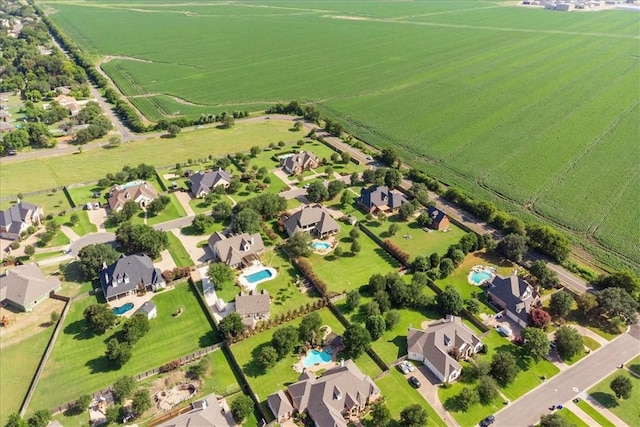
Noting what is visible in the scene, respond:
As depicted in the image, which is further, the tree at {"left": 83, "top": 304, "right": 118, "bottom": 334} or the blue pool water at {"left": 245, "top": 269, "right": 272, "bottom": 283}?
the blue pool water at {"left": 245, "top": 269, "right": 272, "bottom": 283}

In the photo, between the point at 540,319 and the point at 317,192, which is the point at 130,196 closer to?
the point at 317,192

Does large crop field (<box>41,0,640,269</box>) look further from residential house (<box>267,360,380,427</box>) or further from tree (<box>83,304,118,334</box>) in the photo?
tree (<box>83,304,118,334</box>)

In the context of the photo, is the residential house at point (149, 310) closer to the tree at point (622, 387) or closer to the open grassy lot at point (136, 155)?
the open grassy lot at point (136, 155)

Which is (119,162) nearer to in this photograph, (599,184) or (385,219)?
(385,219)

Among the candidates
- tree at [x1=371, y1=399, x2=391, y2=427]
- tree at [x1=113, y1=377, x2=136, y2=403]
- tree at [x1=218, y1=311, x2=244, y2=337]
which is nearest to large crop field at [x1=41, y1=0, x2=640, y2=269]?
tree at [x1=371, y1=399, x2=391, y2=427]

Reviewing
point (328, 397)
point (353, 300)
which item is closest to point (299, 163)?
point (353, 300)

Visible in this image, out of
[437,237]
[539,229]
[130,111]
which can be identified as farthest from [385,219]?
[130,111]
